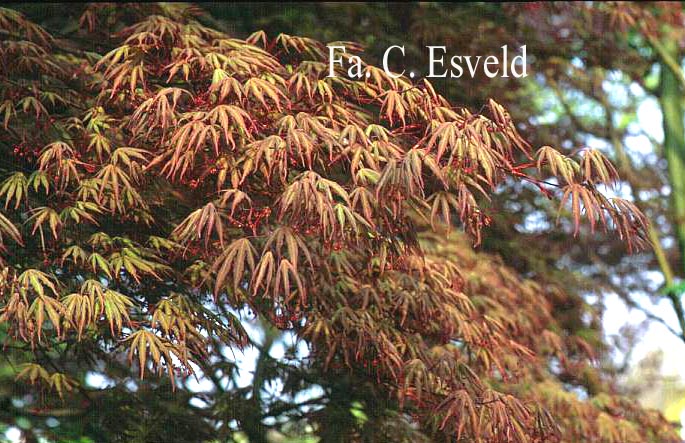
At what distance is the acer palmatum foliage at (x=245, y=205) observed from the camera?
2523 millimetres

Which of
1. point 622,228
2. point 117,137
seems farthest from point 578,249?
point 117,137

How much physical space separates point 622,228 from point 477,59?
259 cm

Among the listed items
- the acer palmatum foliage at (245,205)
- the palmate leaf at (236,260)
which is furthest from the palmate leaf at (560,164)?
the palmate leaf at (236,260)

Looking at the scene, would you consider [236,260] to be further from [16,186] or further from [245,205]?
[16,186]

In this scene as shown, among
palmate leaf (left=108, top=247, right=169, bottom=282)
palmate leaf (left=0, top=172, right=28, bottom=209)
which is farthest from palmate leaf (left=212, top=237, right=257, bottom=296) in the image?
palmate leaf (left=0, top=172, right=28, bottom=209)

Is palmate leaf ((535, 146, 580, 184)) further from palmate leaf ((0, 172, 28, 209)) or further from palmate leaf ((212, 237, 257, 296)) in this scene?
palmate leaf ((0, 172, 28, 209))

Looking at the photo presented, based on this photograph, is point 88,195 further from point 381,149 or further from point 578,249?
point 578,249

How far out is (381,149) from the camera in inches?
106

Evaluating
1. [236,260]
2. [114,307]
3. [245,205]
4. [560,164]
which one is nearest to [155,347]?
[114,307]

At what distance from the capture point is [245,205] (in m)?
2.80

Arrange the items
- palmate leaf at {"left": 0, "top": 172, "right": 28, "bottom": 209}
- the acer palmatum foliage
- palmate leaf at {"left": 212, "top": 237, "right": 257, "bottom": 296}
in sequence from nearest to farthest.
→ palmate leaf at {"left": 212, "top": 237, "right": 257, "bottom": 296}, the acer palmatum foliage, palmate leaf at {"left": 0, "top": 172, "right": 28, "bottom": 209}

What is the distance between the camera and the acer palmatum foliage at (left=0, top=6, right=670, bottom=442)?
252 cm

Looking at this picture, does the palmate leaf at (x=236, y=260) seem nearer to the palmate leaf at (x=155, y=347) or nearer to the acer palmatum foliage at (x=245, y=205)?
the acer palmatum foliage at (x=245, y=205)

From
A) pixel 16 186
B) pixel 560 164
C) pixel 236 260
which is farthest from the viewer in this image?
pixel 16 186
